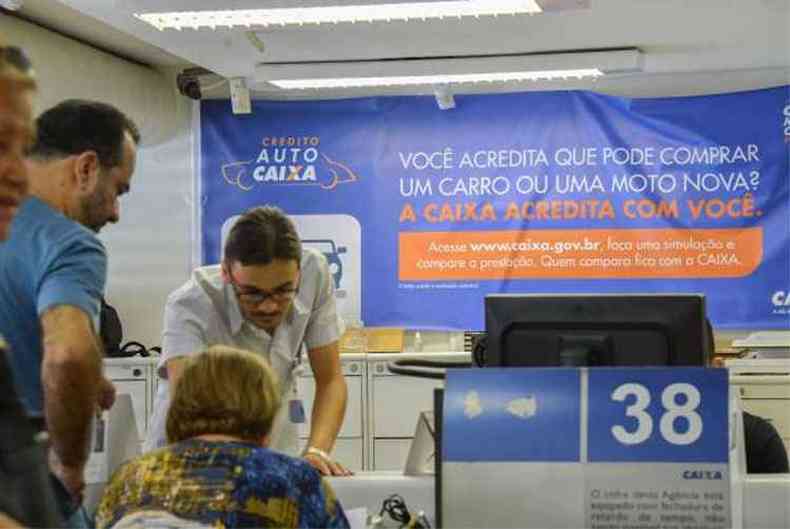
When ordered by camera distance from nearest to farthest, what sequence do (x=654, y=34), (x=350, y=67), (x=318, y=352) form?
(x=318, y=352) → (x=654, y=34) → (x=350, y=67)

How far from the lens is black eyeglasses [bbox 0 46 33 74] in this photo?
988mm

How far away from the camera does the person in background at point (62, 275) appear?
1406mm

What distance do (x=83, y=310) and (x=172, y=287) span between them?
21.1ft

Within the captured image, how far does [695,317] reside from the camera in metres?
2.65

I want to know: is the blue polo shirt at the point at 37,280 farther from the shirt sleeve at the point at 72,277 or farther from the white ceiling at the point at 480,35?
the white ceiling at the point at 480,35

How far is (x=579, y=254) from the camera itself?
742 centimetres

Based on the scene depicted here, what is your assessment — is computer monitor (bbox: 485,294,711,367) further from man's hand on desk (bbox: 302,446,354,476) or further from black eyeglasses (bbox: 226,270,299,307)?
black eyeglasses (bbox: 226,270,299,307)

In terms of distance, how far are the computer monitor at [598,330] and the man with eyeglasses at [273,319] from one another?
49 centimetres

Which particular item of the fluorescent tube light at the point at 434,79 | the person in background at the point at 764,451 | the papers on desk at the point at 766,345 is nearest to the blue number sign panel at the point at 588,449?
the person in background at the point at 764,451

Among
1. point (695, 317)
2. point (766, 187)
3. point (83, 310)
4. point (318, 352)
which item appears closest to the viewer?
point (83, 310)

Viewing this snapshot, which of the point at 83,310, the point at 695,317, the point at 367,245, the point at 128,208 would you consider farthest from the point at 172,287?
the point at 83,310

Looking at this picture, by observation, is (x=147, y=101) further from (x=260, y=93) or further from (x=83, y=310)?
(x=83, y=310)

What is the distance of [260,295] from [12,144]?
2055mm

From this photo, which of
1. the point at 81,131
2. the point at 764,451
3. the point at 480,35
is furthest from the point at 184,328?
the point at 480,35
